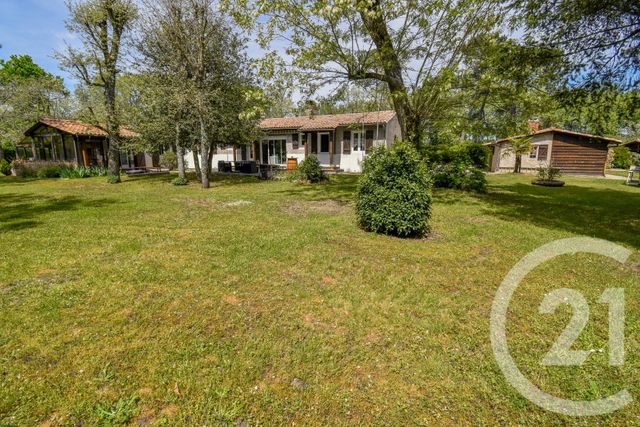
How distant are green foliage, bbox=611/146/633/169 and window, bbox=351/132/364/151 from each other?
1143 inches

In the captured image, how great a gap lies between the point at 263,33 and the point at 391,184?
278 inches

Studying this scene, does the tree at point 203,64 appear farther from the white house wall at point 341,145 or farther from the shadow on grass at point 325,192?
the white house wall at point 341,145

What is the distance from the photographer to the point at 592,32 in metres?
7.35

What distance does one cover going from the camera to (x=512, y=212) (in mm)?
9641

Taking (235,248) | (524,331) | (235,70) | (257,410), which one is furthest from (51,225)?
(235,70)

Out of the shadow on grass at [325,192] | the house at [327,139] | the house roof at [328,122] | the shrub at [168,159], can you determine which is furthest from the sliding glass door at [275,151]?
the shadow on grass at [325,192]

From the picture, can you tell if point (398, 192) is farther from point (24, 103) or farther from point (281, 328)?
point (24, 103)

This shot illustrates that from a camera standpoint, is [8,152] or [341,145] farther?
[8,152]

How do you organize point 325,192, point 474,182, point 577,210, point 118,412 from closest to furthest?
point 118,412 < point 577,210 < point 325,192 < point 474,182

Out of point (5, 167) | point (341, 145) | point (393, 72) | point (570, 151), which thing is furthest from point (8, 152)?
point (570, 151)

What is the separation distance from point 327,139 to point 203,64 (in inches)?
450

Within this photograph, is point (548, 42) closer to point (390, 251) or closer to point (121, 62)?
point (390, 251)

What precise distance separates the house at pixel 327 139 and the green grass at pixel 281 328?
53.8ft
